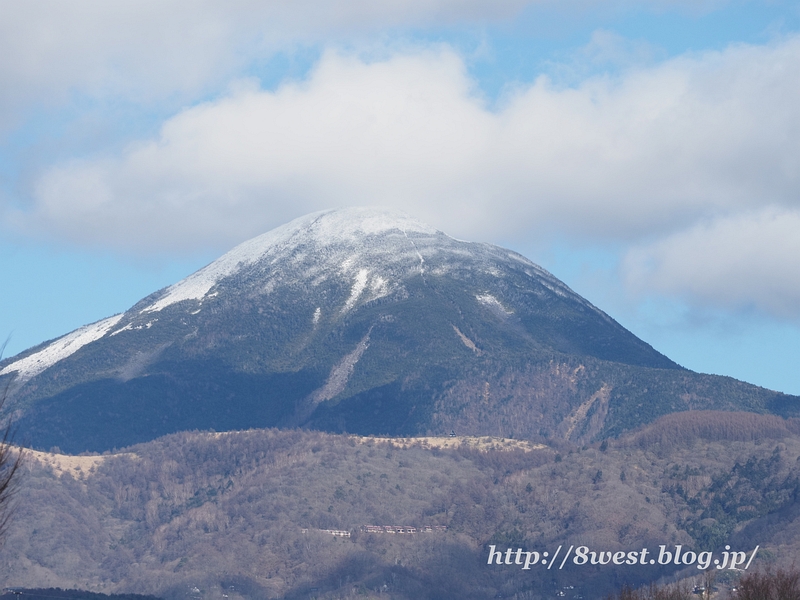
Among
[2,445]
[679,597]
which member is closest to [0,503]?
[2,445]

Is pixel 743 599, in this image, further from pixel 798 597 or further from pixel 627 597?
pixel 627 597

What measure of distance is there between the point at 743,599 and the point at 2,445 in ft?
231

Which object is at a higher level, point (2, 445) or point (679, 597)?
point (2, 445)

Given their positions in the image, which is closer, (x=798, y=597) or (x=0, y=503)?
(x=0, y=503)

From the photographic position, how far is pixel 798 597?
108 meters

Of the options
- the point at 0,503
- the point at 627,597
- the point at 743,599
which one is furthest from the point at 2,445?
the point at 627,597

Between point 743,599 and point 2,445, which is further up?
point 2,445

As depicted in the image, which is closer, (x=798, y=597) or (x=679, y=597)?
(x=798, y=597)

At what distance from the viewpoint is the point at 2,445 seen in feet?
200

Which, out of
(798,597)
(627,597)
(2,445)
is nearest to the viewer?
(2,445)

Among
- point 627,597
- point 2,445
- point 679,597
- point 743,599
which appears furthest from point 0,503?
point 679,597

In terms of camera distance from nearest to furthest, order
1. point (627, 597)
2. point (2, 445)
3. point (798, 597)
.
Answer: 1. point (2, 445)
2. point (798, 597)
3. point (627, 597)

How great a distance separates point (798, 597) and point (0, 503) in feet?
228

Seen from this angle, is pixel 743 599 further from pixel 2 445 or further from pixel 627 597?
pixel 2 445
